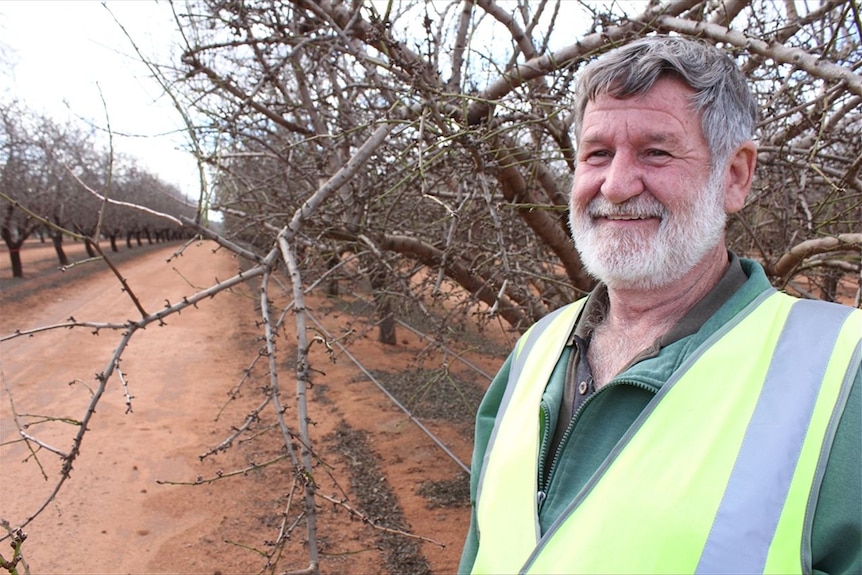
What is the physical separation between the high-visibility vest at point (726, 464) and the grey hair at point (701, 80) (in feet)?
1.36

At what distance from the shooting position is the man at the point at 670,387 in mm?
1032

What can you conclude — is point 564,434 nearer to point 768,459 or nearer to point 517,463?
point 517,463

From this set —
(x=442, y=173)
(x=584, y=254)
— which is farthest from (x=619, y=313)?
(x=442, y=173)

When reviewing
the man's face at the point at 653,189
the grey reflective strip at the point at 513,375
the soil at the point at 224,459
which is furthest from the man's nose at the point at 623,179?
the soil at the point at 224,459

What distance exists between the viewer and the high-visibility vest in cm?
102

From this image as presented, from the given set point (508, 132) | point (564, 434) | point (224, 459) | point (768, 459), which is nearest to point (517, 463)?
point (564, 434)

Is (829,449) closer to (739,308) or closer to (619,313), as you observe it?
(739,308)

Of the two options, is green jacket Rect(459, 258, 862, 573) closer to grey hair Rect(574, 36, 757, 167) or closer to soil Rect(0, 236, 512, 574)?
grey hair Rect(574, 36, 757, 167)

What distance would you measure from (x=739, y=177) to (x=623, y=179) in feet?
1.05

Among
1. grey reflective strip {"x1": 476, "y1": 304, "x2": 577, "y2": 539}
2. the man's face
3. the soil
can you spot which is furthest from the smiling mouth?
the soil

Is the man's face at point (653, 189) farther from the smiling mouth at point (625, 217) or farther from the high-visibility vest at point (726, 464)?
the high-visibility vest at point (726, 464)

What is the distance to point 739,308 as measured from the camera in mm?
1356

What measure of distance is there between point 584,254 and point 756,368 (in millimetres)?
584

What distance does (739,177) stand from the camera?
62.1 inches
